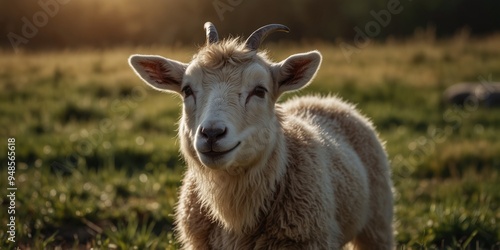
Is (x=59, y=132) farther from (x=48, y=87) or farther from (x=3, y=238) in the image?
(x=3, y=238)

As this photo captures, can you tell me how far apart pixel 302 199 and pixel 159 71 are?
145cm

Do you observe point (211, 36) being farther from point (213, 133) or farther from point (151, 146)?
point (151, 146)

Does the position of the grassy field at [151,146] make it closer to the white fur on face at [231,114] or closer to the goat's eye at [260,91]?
the white fur on face at [231,114]

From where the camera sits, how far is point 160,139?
33.3ft

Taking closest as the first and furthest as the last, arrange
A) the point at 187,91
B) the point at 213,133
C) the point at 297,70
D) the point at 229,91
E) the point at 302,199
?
the point at 213,133 → the point at 229,91 → the point at 302,199 → the point at 187,91 → the point at 297,70

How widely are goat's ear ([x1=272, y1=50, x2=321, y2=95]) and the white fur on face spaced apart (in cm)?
13

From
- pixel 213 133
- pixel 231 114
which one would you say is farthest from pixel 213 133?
pixel 231 114

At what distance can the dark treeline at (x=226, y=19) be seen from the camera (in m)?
26.2

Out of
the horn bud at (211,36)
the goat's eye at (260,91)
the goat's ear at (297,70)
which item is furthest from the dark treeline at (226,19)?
the goat's eye at (260,91)

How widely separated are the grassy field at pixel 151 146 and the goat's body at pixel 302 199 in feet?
1.61

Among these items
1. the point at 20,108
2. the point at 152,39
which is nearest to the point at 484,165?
the point at 20,108

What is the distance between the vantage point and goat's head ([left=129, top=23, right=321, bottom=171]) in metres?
4.02

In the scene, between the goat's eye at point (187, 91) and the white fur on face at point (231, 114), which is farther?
the goat's eye at point (187, 91)

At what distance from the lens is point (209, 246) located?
4.56 meters
